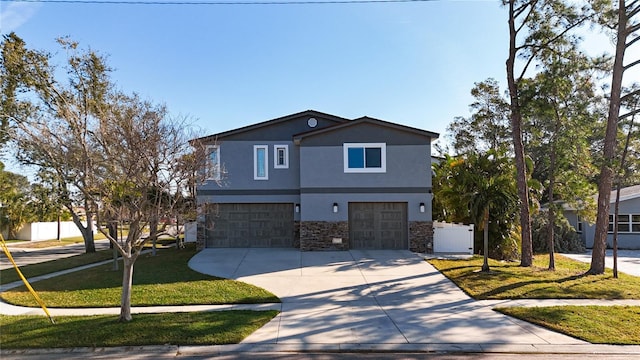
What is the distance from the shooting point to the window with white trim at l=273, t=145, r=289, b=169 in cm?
1867

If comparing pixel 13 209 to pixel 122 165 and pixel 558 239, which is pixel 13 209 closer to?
pixel 122 165

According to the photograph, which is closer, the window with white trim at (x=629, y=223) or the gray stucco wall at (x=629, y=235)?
the gray stucco wall at (x=629, y=235)

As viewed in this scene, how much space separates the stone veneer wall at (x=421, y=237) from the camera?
55.9 feet

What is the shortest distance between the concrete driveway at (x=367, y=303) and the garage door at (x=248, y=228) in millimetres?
2429

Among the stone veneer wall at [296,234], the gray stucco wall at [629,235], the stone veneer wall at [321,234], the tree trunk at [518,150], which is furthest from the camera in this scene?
the gray stucco wall at [629,235]

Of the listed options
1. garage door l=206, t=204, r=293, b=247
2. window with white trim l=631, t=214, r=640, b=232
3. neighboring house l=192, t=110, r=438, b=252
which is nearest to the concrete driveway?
neighboring house l=192, t=110, r=438, b=252

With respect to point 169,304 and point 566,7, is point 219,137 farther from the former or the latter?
point 566,7

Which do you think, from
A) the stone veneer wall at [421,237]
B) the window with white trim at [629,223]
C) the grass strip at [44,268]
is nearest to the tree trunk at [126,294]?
the grass strip at [44,268]

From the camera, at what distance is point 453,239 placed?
17.1 m

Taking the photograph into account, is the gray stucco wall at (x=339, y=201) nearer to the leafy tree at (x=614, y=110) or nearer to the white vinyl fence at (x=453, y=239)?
the white vinyl fence at (x=453, y=239)

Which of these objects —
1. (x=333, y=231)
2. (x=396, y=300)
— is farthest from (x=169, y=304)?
(x=333, y=231)

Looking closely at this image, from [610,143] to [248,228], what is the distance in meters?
14.3

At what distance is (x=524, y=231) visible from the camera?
14.1m

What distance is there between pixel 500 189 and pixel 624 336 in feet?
22.0
